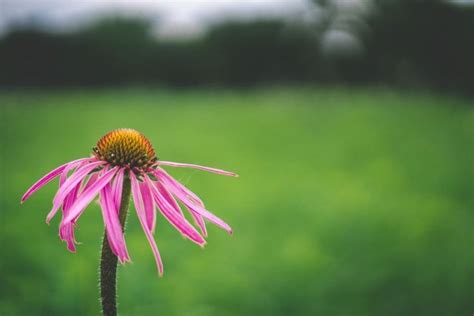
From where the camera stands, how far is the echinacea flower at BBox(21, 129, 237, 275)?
2.23 ft

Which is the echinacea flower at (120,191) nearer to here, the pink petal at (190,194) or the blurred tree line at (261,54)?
the pink petal at (190,194)

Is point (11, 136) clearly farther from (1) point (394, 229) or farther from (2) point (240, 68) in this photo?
(2) point (240, 68)

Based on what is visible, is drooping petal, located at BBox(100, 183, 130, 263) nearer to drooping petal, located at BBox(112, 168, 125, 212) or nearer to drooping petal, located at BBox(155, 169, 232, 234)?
drooping petal, located at BBox(112, 168, 125, 212)

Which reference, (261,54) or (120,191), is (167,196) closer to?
(120,191)

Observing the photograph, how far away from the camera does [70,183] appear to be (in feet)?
2.48

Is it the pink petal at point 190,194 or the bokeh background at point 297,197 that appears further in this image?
the bokeh background at point 297,197

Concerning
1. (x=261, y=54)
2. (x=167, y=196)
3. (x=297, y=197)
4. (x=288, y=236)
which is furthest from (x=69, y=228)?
(x=261, y=54)

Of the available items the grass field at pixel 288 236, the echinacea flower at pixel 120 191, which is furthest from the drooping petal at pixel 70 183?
the grass field at pixel 288 236

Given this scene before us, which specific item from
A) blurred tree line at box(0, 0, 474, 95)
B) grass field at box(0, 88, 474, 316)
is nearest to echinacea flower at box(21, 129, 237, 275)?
grass field at box(0, 88, 474, 316)

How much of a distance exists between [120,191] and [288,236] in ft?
7.94

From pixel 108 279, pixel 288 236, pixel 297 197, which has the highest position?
pixel 297 197

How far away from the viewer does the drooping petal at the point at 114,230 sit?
2.10 ft

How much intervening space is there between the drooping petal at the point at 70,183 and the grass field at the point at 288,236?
27 centimetres

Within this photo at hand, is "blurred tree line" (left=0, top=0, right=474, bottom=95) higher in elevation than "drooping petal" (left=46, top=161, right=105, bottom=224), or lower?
higher
